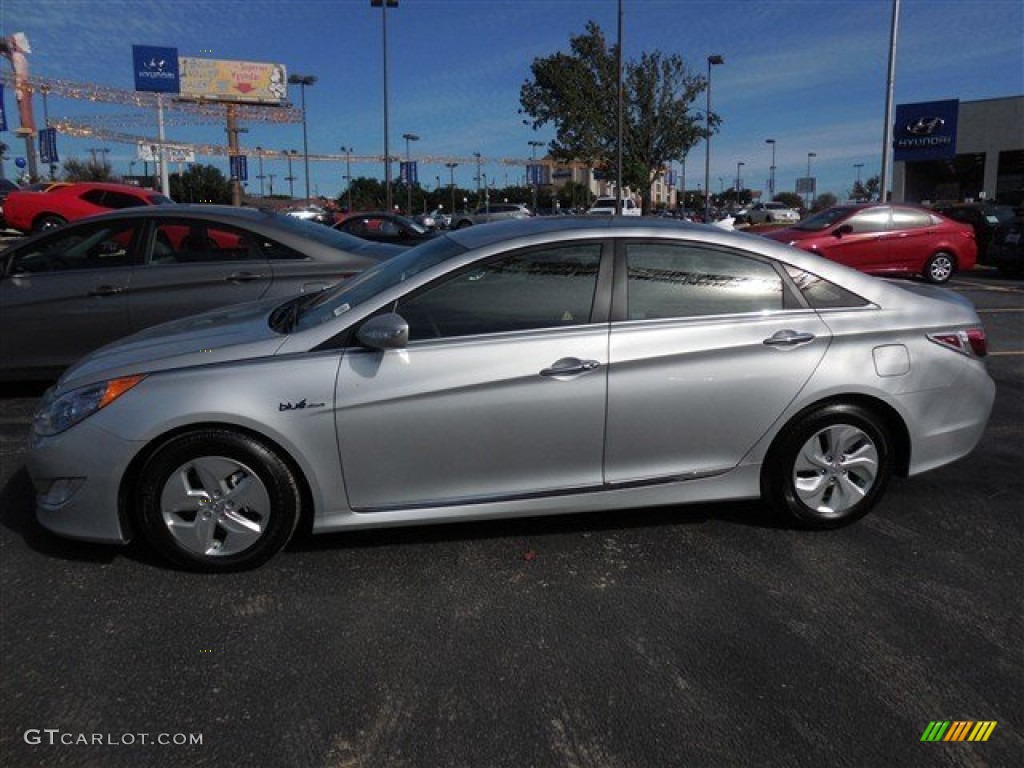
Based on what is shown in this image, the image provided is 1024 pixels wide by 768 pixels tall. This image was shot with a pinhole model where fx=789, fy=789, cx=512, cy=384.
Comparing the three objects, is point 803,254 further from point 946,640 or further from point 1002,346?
point 1002,346

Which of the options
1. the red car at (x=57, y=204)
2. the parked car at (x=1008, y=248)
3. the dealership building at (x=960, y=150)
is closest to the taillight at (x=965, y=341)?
the parked car at (x=1008, y=248)

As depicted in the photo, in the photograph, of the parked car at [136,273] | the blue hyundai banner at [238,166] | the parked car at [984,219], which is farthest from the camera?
the blue hyundai banner at [238,166]

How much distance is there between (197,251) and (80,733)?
4.39m

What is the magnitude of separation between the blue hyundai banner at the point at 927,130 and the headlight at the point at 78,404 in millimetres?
32193

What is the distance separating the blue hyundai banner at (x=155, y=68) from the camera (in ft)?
153

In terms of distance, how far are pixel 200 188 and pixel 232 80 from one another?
24.2m

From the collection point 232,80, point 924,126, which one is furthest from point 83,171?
point 924,126

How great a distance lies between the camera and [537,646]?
9.41 feet

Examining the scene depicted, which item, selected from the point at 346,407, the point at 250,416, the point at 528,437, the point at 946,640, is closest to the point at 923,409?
the point at 946,640

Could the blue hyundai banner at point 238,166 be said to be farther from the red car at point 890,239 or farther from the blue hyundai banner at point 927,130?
the red car at point 890,239

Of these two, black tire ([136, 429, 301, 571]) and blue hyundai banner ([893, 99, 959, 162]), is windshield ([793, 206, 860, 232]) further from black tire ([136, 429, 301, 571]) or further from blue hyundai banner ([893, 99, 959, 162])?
blue hyundai banner ([893, 99, 959, 162])

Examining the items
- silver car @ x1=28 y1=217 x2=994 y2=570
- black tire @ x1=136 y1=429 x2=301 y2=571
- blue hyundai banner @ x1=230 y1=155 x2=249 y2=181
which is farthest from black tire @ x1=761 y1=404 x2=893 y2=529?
blue hyundai banner @ x1=230 y1=155 x2=249 y2=181

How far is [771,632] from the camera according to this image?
2.96 metres

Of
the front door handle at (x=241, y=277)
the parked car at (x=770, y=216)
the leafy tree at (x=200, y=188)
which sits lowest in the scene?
the front door handle at (x=241, y=277)
